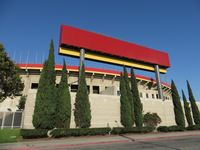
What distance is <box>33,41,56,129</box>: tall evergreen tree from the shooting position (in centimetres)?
1856

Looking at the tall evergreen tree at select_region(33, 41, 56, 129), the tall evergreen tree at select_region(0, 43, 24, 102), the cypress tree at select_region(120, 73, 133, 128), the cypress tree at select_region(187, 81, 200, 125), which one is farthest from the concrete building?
the cypress tree at select_region(187, 81, 200, 125)

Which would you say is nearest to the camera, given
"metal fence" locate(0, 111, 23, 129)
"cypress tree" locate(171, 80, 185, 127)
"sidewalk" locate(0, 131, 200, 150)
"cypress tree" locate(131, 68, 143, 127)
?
"sidewalk" locate(0, 131, 200, 150)

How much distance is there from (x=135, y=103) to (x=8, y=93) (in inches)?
852

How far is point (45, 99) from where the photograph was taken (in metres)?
19.3

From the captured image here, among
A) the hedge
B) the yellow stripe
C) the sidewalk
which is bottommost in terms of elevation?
the sidewalk

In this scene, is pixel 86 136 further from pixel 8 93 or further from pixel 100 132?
pixel 8 93

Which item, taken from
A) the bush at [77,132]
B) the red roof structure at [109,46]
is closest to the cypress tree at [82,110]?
the bush at [77,132]

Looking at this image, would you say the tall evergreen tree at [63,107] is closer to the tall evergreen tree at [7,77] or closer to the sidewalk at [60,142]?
the sidewalk at [60,142]

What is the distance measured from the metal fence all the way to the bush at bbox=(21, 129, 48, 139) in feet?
28.8

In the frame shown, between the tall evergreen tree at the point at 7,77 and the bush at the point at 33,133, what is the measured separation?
1295 centimetres

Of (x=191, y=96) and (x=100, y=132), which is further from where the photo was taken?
(x=191, y=96)

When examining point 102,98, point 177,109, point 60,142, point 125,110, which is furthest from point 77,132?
point 177,109

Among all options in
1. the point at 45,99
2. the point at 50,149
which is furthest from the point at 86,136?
the point at 50,149

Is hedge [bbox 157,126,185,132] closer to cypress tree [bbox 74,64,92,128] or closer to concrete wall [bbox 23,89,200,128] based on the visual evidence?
concrete wall [bbox 23,89,200,128]
